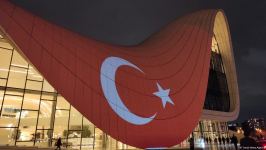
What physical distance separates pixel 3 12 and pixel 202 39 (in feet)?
72.3

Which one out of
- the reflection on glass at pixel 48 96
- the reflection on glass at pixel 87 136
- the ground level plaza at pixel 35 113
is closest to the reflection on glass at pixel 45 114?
the ground level plaza at pixel 35 113

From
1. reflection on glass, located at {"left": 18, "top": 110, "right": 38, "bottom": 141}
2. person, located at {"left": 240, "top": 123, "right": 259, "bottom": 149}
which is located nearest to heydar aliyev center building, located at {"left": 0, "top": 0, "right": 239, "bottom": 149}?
reflection on glass, located at {"left": 18, "top": 110, "right": 38, "bottom": 141}

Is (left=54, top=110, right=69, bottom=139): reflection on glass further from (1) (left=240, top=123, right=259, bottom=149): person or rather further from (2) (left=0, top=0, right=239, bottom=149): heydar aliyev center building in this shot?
(1) (left=240, top=123, right=259, bottom=149): person

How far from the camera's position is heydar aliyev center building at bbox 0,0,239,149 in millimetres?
12516

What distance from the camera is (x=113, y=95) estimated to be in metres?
14.6

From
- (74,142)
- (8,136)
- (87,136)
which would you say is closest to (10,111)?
(8,136)

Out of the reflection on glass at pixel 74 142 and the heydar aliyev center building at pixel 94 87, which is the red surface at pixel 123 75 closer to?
the heydar aliyev center building at pixel 94 87

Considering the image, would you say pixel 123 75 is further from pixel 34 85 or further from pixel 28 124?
pixel 28 124

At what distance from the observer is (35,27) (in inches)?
501

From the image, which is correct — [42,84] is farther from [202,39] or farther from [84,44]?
[202,39]

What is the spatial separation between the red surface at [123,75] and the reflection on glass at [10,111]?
8210mm

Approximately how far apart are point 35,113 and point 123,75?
9114 millimetres

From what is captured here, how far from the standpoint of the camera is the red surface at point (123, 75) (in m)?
12.2

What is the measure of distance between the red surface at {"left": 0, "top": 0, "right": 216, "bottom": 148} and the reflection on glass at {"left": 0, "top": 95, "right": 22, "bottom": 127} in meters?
8.21
